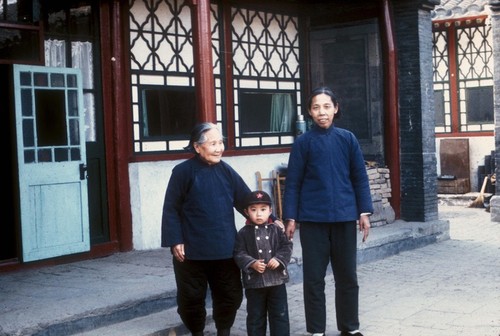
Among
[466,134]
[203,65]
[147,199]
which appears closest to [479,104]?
[466,134]

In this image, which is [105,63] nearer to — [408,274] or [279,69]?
[279,69]

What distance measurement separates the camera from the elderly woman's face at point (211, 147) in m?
4.95

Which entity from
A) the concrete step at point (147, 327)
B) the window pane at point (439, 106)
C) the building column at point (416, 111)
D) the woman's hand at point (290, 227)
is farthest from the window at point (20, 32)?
the window pane at point (439, 106)

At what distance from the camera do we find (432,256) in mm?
9234

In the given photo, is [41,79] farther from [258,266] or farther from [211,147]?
[258,266]

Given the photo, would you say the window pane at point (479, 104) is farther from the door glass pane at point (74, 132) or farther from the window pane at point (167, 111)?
the door glass pane at point (74, 132)

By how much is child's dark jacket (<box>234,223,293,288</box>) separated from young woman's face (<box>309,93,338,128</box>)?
2.87 feet

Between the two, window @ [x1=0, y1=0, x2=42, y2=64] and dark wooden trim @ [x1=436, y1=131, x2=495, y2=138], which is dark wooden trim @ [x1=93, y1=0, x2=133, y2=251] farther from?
dark wooden trim @ [x1=436, y1=131, x2=495, y2=138]

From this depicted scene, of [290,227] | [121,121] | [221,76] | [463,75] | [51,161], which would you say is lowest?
[290,227]

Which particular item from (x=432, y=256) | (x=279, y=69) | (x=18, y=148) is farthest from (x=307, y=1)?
(x=18, y=148)

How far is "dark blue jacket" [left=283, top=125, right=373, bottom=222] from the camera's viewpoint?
524 centimetres

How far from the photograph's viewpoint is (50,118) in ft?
25.5

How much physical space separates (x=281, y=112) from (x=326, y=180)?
5792 millimetres

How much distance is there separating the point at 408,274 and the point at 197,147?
13.0 feet
